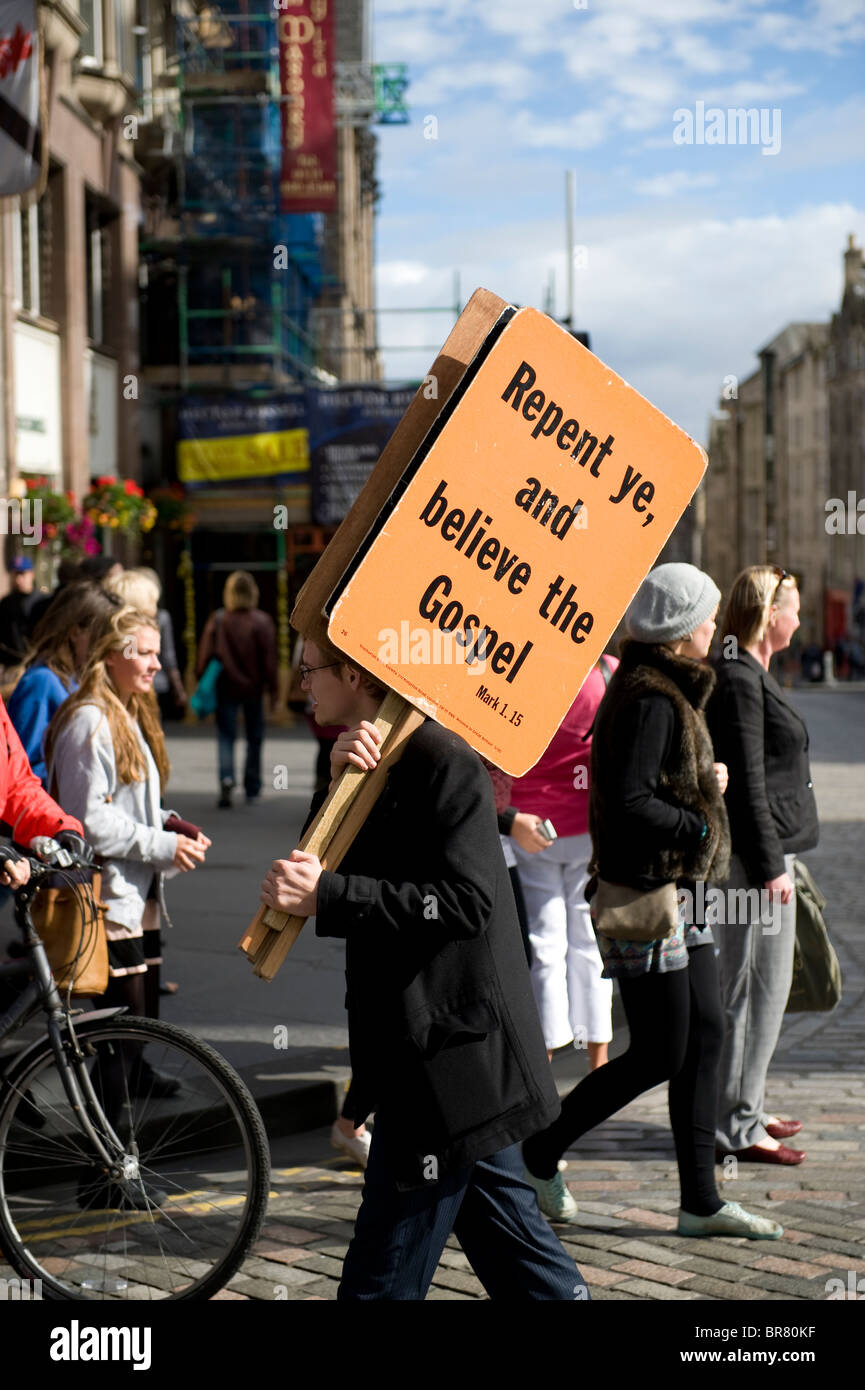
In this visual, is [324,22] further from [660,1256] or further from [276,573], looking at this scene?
[660,1256]

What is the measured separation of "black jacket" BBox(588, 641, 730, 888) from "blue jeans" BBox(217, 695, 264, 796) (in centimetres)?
1032

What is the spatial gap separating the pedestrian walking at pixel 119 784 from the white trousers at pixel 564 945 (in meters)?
1.26

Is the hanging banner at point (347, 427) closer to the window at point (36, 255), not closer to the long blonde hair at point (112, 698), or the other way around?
the window at point (36, 255)

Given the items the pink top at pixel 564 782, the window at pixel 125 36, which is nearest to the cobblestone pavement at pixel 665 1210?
the pink top at pixel 564 782

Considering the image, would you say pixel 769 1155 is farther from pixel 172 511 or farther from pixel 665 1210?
pixel 172 511

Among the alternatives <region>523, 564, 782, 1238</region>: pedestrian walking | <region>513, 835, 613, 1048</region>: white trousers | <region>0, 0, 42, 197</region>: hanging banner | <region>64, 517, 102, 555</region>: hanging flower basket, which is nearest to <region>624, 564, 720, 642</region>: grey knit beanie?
<region>523, 564, 782, 1238</region>: pedestrian walking

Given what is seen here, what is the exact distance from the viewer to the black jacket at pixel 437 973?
3.04 m

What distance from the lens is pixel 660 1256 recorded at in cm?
464

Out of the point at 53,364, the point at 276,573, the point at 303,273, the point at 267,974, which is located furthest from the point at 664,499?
the point at 303,273

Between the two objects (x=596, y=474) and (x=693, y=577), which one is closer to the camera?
(x=596, y=474)

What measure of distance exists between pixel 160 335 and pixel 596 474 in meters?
26.5

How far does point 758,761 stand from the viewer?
5223 millimetres

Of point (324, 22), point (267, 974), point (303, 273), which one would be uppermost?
point (324, 22)

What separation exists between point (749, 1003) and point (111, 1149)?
224cm
